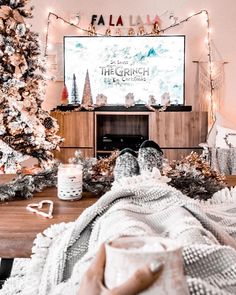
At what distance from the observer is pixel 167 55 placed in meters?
5.18

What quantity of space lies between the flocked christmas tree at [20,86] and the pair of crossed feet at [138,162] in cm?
169

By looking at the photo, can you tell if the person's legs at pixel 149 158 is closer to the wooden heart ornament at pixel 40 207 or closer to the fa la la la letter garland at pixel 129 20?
the wooden heart ornament at pixel 40 207

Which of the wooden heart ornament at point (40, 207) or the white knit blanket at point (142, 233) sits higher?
the white knit blanket at point (142, 233)

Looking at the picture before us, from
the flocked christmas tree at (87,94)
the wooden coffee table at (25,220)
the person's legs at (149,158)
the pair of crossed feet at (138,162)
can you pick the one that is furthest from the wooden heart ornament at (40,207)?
the flocked christmas tree at (87,94)

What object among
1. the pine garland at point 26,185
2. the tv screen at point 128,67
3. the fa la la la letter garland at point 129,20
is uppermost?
the fa la la la letter garland at point 129,20

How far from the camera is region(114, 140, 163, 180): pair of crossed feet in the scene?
1.92 meters

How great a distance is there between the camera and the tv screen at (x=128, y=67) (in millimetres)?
5195

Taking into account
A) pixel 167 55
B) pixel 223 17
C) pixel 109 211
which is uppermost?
pixel 223 17

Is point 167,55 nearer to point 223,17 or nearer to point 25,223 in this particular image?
point 223,17

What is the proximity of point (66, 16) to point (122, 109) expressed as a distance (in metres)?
1.28

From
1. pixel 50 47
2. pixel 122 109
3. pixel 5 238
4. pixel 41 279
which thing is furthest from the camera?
pixel 50 47

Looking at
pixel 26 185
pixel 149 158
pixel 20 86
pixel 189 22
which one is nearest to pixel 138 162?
pixel 149 158

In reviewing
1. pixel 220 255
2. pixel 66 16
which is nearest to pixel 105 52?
pixel 66 16

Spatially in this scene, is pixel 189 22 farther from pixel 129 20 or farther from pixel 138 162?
pixel 138 162
